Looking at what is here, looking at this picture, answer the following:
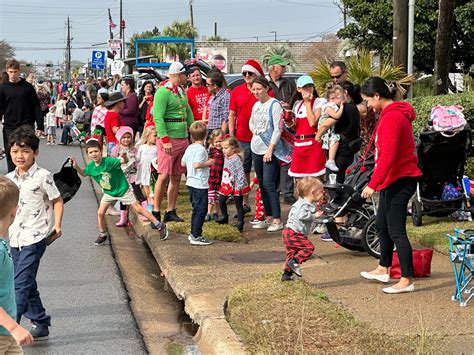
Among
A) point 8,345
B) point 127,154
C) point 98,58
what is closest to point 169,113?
point 127,154

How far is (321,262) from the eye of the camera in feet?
28.7

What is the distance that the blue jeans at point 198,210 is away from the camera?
977 centimetres

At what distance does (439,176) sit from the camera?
408 inches

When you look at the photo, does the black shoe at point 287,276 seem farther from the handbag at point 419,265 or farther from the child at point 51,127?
the child at point 51,127

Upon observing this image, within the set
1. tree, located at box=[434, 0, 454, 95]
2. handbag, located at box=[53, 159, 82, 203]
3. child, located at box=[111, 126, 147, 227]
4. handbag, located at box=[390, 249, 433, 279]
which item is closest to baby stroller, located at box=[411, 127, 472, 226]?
handbag, located at box=[390, 249, 433, 279]

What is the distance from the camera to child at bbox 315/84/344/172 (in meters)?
9.69

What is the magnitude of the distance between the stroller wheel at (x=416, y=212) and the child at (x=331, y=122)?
122cm

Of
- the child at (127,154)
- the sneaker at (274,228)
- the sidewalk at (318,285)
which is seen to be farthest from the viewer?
the child at (127,154)

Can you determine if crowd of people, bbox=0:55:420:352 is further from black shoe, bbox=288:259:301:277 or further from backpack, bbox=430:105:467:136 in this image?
backpack, bbox=430:105:467:136

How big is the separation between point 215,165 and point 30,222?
16.2ft

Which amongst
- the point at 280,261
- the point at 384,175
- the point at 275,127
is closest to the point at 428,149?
the point at 275,127

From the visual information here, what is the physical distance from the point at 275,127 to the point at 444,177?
2127 millimetres

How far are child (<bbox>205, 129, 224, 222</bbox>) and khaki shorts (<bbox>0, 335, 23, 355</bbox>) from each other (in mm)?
6652

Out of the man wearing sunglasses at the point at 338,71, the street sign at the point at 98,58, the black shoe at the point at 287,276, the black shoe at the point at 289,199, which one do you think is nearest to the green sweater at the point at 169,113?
Answer: the man wearing sunglasses at the point at 338,71
